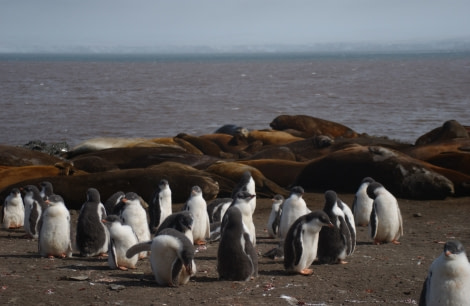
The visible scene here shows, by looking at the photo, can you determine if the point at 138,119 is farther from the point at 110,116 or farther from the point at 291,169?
the point at 291,169

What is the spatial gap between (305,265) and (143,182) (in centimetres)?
644

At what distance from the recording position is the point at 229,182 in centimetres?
1562

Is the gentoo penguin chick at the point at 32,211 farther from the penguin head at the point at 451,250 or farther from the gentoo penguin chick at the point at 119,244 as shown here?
the penguin head at the point at 451,250

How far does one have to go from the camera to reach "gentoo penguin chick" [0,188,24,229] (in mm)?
12914

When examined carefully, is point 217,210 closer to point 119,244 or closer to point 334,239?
point 334,239

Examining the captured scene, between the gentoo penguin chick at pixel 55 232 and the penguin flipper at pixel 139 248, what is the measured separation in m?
1.47

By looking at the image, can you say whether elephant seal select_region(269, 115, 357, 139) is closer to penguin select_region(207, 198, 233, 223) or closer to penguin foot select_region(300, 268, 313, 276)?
penguin select_region(207, 198, 233, 223)

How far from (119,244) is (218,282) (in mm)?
1262

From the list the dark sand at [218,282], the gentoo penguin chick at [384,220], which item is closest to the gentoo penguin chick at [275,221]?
the dark sand at [218,282]

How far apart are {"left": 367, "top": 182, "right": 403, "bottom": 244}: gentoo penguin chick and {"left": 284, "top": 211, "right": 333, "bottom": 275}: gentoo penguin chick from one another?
2.15 meters

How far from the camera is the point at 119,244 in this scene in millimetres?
9297

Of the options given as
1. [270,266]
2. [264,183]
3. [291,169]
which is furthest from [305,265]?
[291,169]

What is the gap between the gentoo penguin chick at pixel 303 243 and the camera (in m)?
9.09

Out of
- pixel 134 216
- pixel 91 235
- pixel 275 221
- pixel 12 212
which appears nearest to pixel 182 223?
pixel 134 216
